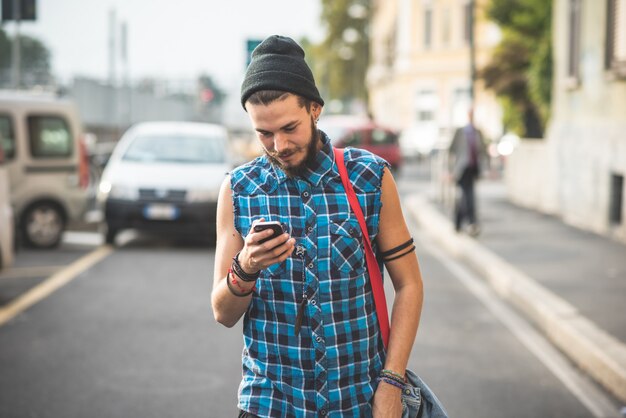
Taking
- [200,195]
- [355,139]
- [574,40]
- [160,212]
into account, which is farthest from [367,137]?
[160,212]

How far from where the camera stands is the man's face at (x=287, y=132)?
252 cm

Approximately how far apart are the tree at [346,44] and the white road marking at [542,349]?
2330 inches

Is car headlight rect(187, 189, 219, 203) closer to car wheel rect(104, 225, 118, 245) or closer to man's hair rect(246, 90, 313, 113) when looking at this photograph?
car wheel rect(104, 225, 118, 245)

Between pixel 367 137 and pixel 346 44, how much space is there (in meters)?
41.3

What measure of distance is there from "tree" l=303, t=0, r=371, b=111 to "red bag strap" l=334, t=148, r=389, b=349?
67061mm

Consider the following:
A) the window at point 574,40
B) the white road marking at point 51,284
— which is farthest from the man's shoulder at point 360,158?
the window at point 574,40

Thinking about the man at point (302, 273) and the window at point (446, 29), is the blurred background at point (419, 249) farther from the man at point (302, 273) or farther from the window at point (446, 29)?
the window at point (446, 29)

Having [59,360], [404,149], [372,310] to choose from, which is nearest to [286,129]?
[372,310]

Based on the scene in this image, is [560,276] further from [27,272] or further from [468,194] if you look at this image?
[27,272]

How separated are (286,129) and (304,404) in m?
0.72

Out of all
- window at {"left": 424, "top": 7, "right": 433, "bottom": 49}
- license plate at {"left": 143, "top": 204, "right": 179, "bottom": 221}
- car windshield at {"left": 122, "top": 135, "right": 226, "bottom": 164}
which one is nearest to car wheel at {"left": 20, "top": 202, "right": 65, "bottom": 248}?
license plate at {"left": 143, "top": 204, "right": 179, "bottom": 221}

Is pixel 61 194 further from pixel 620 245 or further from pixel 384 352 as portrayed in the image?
pixel 384 352

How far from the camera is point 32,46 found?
105m

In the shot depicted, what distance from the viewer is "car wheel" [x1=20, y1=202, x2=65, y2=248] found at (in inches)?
511
